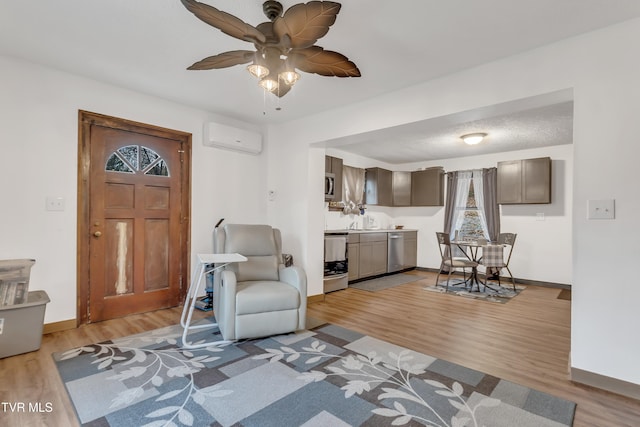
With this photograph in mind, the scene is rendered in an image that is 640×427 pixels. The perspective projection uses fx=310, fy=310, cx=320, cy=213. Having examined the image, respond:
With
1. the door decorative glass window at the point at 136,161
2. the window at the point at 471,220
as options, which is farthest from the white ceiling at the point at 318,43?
the window at the point at 471,220

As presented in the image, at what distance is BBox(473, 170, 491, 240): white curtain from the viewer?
19.9 feet

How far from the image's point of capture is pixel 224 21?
1.65 m

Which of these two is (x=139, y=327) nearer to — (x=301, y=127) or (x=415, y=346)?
(x=415, y=346)

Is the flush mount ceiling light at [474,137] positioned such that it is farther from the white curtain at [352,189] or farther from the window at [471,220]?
the white curtain at [352,189]

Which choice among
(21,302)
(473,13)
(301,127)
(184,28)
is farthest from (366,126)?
(21,302)

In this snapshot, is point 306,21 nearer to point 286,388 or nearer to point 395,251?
point 286,388

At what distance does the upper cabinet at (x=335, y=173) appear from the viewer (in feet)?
17.1

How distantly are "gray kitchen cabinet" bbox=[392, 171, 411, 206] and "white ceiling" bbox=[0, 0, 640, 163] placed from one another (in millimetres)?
3458

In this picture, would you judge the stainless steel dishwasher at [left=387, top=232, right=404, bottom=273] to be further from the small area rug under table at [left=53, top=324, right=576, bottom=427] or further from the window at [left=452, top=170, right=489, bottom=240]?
the small area rug under table at [left=53, top=324, right=576, bottom=427]

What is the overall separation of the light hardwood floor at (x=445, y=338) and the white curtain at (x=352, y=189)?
1859 millimetres

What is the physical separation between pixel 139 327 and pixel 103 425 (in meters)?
1.58

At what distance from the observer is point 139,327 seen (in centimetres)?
310

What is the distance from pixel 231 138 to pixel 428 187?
4.33 meters

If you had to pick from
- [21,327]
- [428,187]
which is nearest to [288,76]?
[21,327]
